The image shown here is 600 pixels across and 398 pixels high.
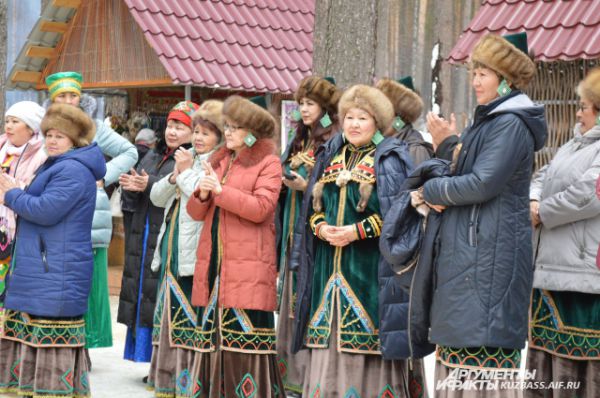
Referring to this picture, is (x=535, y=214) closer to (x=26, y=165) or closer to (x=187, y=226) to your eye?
(x=187, y=226)

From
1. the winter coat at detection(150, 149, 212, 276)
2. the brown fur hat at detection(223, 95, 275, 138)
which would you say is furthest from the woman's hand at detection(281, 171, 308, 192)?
the winter coat at detection(150, 149, 212, 276)

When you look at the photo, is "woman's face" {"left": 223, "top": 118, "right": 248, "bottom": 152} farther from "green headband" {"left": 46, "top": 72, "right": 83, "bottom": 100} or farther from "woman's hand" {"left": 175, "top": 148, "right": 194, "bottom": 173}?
"green headband" {"left": 46, "top": 72, "right": 83, "bottom": 100}

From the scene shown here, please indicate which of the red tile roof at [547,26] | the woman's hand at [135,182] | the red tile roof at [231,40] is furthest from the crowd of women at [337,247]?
the red tile roof at [231,40]

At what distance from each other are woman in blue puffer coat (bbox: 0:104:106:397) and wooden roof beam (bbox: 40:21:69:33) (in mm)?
6356

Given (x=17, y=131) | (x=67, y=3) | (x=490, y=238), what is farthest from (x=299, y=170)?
(x=67, y=3)

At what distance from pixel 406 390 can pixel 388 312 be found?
53cm

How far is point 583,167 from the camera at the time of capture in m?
5.64

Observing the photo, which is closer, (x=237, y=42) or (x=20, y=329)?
(x=20, y=329)

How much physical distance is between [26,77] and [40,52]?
1.40ft

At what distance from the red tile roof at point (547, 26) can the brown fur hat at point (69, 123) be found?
3785 mm

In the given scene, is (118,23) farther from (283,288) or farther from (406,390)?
(406,390)

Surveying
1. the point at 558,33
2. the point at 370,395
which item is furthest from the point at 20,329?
the point at 558,33

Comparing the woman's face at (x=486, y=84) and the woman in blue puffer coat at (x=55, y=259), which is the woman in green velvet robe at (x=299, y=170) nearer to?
the woman in blue puffer coat at (x=55, y=259)

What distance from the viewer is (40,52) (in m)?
12.6
